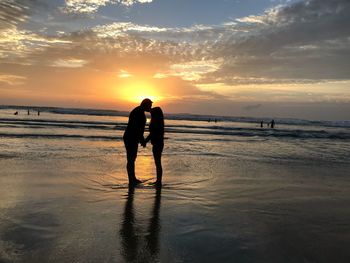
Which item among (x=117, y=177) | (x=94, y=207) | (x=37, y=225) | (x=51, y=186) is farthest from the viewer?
(x=117, y=177)

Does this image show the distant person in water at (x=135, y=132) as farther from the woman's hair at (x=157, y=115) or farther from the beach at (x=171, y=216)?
the beach at (x=171, y=216)

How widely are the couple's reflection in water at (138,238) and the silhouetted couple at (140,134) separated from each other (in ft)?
7.60

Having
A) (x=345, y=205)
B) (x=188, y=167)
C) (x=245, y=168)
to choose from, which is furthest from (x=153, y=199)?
(x=245, y=168)

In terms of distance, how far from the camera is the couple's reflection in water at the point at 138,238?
4.27 m

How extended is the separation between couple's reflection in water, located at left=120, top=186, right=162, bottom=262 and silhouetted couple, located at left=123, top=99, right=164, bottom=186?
232 centimetres

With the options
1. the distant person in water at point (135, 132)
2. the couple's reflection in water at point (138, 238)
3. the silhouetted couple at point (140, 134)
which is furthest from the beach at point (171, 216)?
the distant person in water at point (135, 132)

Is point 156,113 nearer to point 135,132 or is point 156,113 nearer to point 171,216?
point 135,132

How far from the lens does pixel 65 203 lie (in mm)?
6605

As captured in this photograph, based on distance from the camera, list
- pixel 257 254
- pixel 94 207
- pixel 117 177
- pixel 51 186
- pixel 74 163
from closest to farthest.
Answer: pixel 257 254
pixel 94 207
pixel 51 186
pixel 117 177
pixel 74 163

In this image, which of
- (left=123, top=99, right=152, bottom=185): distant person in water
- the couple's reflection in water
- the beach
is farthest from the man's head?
the couple's reflection in water

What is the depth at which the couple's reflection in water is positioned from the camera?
4271mm

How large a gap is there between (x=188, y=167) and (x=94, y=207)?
5.87 m

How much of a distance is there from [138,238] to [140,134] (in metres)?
4.25

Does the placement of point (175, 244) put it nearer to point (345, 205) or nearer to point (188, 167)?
point (345, 205)
